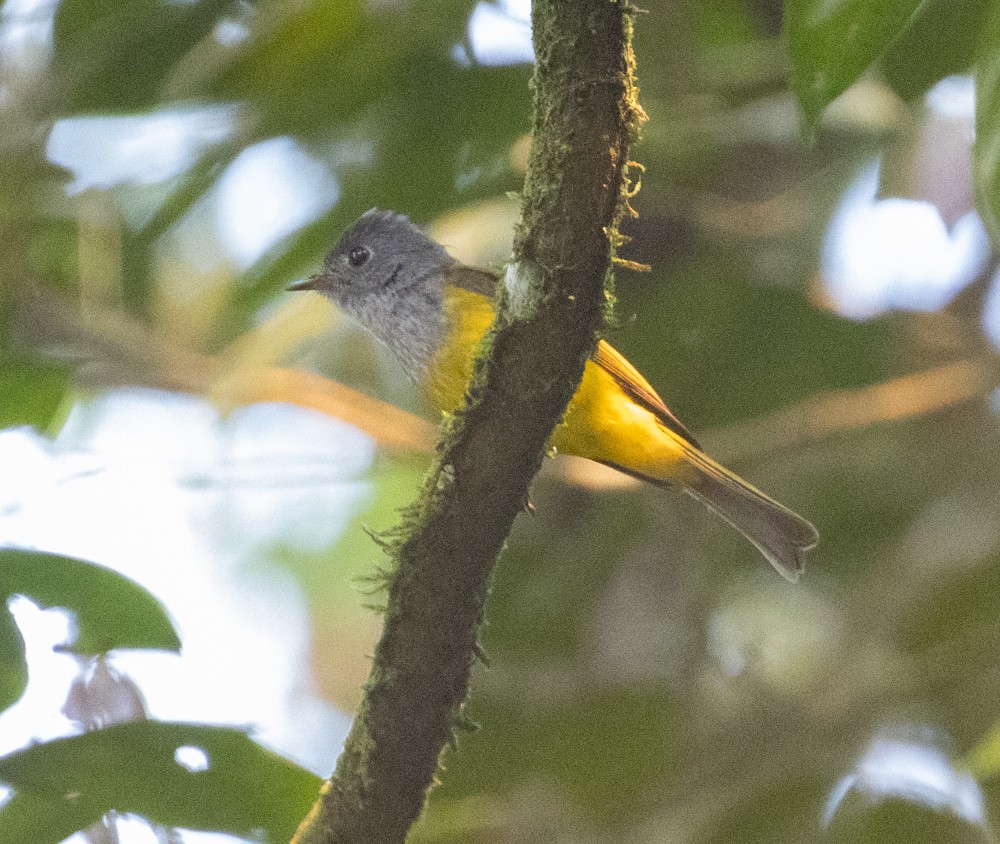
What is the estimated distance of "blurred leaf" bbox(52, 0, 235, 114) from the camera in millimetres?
3545

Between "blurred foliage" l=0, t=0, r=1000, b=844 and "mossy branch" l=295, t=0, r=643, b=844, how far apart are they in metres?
1.36

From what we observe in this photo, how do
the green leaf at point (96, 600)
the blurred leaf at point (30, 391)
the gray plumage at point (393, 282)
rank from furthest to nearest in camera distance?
the gray plumage at point (393, 282), the blurred leaf at point (30, 391), the green leaf at point (96, 600)

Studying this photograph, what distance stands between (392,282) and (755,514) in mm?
1371

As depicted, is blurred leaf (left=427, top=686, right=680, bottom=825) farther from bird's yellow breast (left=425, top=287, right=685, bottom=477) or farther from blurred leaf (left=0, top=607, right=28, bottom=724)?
blurred leaf (left=0, top=607, right=28, bottom=724)

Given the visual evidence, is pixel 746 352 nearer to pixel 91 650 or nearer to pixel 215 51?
pixel 215 51

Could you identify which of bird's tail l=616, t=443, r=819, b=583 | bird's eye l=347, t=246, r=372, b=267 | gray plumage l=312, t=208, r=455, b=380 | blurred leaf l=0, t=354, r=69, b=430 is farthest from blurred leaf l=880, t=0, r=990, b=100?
blurred leaf l=0, t=354, r=69, b=430

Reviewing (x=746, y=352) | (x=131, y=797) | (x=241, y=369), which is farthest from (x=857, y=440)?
(x=131, y=797)

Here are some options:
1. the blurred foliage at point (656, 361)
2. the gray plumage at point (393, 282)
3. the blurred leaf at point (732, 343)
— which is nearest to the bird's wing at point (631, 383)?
the blurred foliage at point (656, 361)

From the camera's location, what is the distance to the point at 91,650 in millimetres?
2471

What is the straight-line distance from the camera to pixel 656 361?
4.80 metres

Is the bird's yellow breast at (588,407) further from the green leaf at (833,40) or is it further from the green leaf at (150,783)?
the green leaf at (833,40)

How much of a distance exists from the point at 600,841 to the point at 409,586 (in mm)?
2158

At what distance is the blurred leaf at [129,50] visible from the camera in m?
3.54

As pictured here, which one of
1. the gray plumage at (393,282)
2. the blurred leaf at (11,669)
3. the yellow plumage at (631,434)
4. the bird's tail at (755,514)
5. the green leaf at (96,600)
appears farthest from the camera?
the bird's tail at (755,514)
